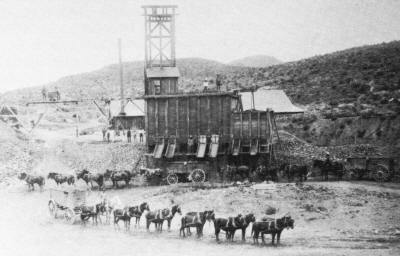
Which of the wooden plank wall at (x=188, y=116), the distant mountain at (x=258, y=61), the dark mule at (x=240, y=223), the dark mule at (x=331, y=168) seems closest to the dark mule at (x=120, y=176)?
the wooden plank wall at (x=188, y=116)

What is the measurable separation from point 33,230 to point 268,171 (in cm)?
1286

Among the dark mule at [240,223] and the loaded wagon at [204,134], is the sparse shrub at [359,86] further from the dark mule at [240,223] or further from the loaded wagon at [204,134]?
the dark mule at [240,223]

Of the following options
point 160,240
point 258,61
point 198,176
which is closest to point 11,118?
point 198,176

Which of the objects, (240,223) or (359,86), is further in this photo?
(359,86)

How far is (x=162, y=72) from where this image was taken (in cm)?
3114

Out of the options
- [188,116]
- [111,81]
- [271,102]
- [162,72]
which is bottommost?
[188,116]

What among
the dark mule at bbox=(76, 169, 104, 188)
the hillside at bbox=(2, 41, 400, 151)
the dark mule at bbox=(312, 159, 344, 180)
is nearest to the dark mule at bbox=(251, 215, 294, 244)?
the dark mule at bbox=(312, 159, 344, 180)

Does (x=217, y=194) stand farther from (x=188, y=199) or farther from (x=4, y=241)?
(x=4, y=241)

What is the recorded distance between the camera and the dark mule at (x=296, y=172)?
23.3 m

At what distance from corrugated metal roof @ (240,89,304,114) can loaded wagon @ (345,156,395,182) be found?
16.2 meters

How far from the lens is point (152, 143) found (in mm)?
26766

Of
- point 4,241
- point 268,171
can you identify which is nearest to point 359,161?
point 268,171

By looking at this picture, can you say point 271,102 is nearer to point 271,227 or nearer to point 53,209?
point 53,209

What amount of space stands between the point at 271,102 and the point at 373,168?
18754 mm
